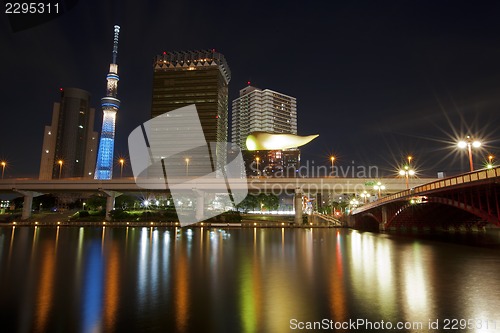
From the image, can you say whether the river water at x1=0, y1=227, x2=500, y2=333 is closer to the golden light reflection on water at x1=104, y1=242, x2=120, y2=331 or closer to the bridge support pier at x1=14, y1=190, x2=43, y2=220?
the golden light reflection on water at x1=104, y1=242, x2=120, y2=331

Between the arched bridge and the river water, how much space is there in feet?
19.5

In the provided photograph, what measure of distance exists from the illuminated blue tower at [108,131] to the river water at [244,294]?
417ft

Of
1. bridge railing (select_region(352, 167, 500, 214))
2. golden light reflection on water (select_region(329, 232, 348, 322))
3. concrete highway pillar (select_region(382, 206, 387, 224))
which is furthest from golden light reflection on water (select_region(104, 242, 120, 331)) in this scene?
concrete highway pillar (select_region(382, 206, 387, 224))

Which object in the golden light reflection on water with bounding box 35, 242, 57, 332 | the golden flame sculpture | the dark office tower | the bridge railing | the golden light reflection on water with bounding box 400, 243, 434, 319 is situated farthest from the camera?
the dark office tower

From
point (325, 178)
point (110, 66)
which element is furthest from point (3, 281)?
point (110, 66)

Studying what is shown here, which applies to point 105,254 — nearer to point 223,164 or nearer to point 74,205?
point 74,205

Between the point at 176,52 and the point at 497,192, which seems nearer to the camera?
the point at 497,192

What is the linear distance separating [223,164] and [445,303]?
169 m

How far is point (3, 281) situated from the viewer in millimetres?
15281

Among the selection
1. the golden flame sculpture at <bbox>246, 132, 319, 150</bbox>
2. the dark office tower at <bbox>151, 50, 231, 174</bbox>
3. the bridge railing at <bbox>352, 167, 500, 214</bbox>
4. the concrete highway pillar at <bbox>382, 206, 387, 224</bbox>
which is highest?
the dark office tower at <bbox>151, 50, 231, 174</bbox>

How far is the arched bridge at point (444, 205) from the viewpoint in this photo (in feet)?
83.6

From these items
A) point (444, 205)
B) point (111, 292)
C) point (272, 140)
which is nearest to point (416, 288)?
point (111, 292)

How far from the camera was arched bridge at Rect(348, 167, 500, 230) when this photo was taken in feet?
83.6

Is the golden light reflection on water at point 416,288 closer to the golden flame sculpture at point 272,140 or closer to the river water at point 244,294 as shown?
the river water at point 244,294
